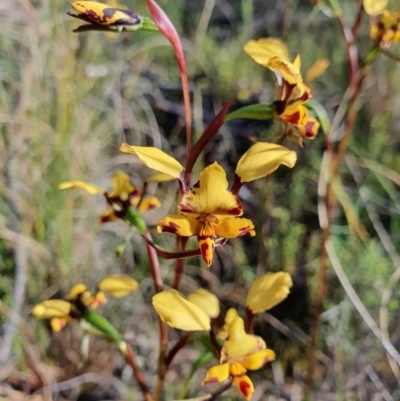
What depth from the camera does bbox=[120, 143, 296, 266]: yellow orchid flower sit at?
727mm

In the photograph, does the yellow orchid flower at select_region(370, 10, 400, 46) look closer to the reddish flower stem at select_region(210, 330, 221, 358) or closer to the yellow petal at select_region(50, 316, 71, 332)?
the reddish flower stem at select_region(210, 330, 221, 358)

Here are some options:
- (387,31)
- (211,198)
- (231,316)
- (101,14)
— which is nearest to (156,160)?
(211,198)

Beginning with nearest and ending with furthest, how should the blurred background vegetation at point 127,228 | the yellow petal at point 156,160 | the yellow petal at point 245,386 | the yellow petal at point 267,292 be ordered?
the yellow petal at point 156,160, the yellow petal at point 245,386, the yellow petal at point 267,292, the blurred background vegetation at point 127,228

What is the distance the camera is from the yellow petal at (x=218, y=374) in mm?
818

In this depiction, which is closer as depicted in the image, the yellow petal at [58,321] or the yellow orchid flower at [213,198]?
the yellow orchid flower at [213,198]

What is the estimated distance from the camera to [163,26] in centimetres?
83

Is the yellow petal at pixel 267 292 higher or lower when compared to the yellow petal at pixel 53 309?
higher

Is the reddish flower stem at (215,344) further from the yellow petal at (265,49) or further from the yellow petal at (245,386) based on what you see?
the yellow petal at (265,49)

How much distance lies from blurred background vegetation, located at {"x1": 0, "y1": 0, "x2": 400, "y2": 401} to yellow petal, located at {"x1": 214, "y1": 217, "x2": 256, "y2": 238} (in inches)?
19.0

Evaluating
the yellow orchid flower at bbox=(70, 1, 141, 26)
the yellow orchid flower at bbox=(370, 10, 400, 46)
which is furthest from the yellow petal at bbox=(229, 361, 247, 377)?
the yellow orchid flower at bbox=(370, 10, 400, 46)

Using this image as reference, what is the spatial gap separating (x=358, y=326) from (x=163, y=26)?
1.10m

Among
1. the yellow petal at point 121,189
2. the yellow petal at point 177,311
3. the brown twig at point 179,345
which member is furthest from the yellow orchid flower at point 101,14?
the brown twig at point 179,345

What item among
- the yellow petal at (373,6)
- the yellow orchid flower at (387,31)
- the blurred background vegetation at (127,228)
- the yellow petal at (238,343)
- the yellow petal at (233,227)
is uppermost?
the yellow petal at (373,6)

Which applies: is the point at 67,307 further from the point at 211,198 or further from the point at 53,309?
the point at 211,198
